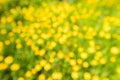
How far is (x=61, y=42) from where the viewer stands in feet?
9.40

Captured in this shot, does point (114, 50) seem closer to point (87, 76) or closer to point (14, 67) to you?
point (87, 76)

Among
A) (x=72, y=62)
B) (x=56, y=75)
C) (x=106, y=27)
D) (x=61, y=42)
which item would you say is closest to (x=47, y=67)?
(x=56, y=75)

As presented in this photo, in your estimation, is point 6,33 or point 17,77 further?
point 6,33

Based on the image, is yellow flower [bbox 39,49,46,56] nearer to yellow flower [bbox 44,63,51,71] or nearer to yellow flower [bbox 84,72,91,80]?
yellow flower [bbox 44,63,51,71]

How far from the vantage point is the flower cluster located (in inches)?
103

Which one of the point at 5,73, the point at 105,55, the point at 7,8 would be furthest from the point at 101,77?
the point at 7,8

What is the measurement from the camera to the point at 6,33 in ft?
10.3

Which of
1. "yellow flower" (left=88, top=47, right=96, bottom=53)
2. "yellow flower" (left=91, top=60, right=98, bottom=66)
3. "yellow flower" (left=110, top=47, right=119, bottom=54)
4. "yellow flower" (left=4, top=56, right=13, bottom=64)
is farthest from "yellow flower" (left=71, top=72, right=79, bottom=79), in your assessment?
"yellow flower" (left=4, top=56, right=13, bottom=64)

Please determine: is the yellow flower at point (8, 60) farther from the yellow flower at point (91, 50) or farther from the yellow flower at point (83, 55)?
the yellow flower at point (91, 50)

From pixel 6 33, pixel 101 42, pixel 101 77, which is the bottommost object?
pixel 101 77

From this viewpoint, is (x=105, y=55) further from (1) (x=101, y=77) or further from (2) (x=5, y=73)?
(2) (x=5, y=73)

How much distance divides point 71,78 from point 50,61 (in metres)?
0.31

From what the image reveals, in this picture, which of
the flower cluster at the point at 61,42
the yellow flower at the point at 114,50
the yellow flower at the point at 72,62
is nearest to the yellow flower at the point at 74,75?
the flower cluster at the point at 61,42

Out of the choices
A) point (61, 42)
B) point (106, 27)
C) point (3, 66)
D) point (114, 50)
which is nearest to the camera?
point (3, 66)
